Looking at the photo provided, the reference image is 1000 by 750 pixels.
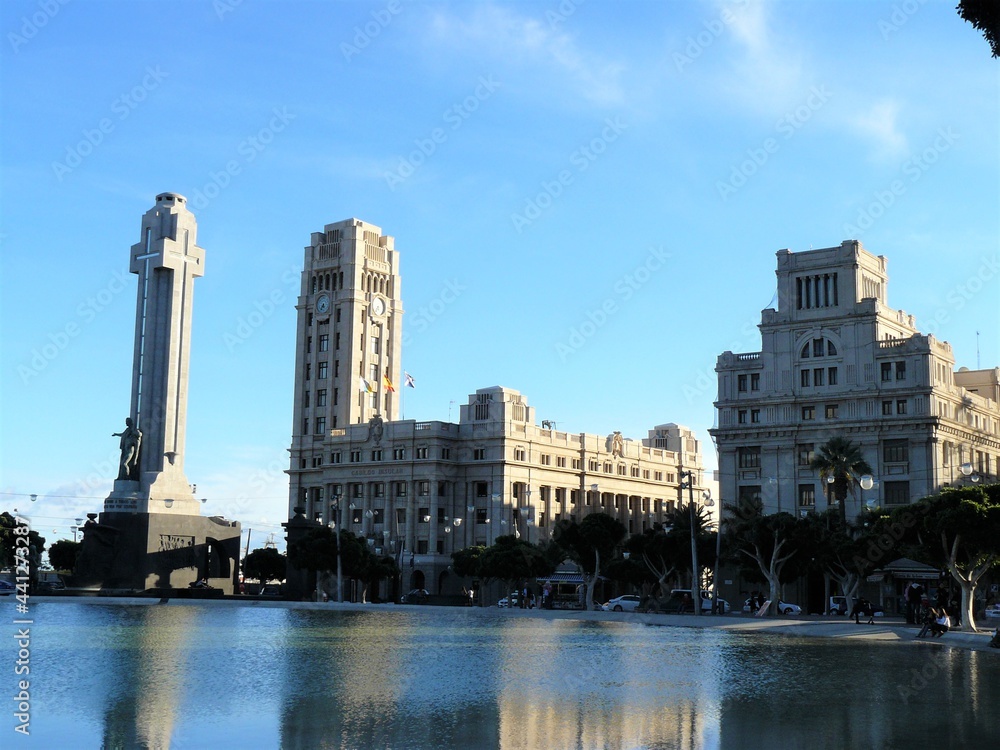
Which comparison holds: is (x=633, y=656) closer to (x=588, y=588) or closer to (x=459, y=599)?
(x=588, y=588)

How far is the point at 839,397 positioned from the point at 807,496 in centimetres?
937

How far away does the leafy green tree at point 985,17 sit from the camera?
17859 mm

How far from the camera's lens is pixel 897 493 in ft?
317

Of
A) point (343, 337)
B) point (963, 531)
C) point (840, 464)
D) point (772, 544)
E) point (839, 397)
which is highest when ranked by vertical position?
point (343, 337)

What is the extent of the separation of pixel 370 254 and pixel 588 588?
295ft

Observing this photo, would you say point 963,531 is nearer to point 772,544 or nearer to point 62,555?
point 772,544

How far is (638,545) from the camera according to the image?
83562 millimetres

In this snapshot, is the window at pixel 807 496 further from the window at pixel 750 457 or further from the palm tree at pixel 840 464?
the palm tree at pixel 840 464

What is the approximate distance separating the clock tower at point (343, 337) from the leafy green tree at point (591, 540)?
72.2 meters

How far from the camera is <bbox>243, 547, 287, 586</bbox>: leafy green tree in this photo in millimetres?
130500

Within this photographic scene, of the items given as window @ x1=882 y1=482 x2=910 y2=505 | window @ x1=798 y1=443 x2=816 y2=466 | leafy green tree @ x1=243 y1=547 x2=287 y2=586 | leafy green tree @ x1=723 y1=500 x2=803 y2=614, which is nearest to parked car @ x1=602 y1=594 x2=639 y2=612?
leafy green tree @ x1=723 y1=500 x2=803 y2=614

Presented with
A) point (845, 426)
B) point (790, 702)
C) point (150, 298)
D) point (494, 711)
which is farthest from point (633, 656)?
point (845, 426)

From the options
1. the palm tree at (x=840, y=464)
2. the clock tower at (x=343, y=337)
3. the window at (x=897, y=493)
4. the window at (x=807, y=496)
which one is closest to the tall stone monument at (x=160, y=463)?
the palm tree at (x=840, y=464)

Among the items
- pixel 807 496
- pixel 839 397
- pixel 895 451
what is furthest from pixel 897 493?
pixel 839 397
